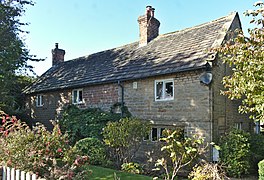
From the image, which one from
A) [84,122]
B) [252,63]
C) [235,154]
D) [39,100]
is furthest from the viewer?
[39,100]

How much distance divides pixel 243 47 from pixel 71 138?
13041 mm

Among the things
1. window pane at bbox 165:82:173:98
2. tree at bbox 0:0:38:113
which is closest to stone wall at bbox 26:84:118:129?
tree at bbox 0:0:38:113

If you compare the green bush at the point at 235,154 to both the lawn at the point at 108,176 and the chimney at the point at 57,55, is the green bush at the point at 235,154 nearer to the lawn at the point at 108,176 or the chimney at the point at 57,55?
the lawn at the point at 108,176

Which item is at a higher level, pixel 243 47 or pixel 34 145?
pixel 243 47

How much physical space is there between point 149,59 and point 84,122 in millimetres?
5919

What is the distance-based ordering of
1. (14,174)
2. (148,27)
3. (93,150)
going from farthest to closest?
(148,27) < (93,150) < (14,174)

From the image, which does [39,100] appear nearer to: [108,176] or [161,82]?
[161,82]

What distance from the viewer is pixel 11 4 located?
928 inches

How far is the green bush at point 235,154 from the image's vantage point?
12070 millimetres

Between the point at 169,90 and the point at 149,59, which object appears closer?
the point at 169,90

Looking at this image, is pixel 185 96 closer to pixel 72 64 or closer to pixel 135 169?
pixel 135 169

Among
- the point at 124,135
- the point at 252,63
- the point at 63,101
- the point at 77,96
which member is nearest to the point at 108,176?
the point at 124,135

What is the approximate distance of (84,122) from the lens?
17594 mm

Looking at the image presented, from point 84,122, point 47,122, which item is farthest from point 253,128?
point 47,122
